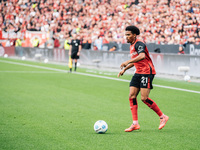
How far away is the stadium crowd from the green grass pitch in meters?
9.52

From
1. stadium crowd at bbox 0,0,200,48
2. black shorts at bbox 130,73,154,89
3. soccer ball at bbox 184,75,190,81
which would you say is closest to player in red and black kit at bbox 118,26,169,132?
black shorts at bbox 130,73,154,89

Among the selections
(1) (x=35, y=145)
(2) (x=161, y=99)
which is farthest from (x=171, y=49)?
(1) (x=35, y=145)

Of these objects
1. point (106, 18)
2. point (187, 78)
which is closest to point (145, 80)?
point (187, 78)

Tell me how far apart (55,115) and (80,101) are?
256 centimetres

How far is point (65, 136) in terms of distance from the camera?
741cm

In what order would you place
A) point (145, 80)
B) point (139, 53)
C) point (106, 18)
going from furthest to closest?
point (106, 18) → point (145, 80) → point (139, 53)

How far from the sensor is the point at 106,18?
34000 millimetres

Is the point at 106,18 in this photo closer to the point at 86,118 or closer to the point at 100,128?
the point at 86,118

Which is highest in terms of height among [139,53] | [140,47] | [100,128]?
[140,47]

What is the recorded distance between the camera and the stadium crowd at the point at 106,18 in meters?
24.6

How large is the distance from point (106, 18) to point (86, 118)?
25232mm

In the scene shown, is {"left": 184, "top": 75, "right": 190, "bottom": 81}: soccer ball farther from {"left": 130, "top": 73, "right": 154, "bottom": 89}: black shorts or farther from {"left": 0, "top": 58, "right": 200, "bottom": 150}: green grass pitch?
{"left": 130, "top": 73, "right": 154, "bottom": 89}: black shorts

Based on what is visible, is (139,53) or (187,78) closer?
(139,53)

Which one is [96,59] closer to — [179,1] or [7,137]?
[179,1]
